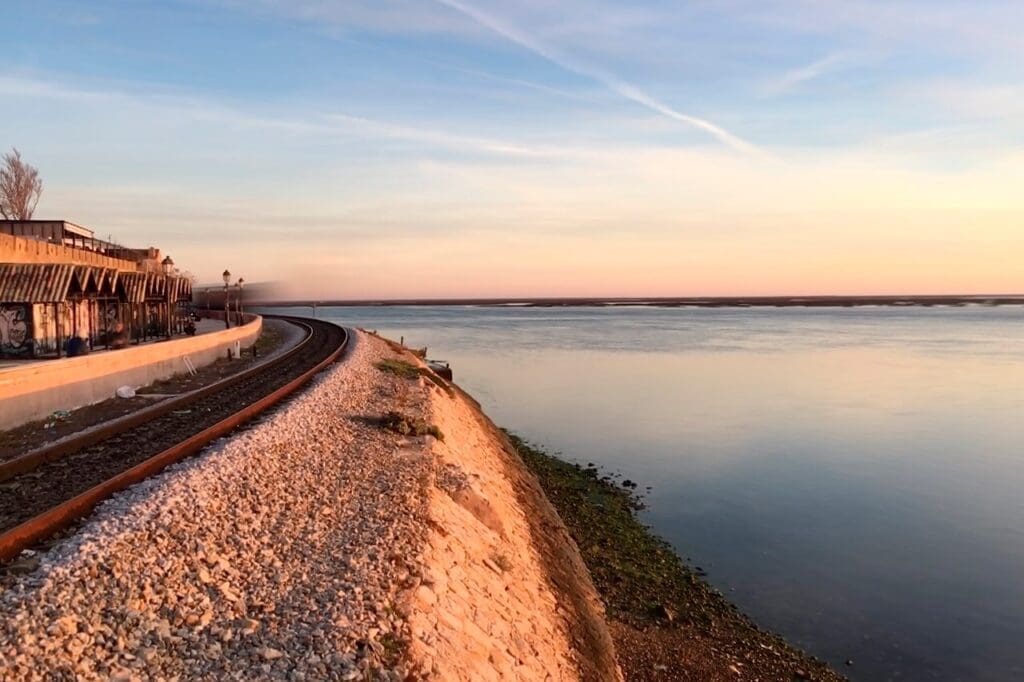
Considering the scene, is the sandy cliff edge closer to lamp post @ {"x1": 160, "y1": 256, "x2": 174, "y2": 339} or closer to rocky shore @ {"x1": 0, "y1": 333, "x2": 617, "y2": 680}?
rocky shore @ {"x1": 0, "y1": 333, "x2": 617, "y2": 680}

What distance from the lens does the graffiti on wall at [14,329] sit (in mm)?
25016

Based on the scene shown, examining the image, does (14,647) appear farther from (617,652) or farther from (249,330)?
(249,330)

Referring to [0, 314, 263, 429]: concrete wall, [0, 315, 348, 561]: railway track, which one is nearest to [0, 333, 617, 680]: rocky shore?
[0, 315, 348, 561]: railway track

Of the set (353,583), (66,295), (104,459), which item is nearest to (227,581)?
(353,583)

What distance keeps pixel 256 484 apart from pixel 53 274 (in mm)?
19792

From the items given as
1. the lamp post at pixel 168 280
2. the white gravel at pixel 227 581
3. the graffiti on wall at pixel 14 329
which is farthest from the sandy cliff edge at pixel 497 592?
the lamp post at pixel 168 280

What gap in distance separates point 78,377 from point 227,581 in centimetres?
1445

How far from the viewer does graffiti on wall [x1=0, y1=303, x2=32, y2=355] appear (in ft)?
82.1

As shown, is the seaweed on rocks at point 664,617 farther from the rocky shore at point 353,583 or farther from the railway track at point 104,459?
the railway track at point 104,459

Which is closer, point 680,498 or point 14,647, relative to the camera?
point 14,647

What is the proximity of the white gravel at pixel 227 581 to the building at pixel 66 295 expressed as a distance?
17945mm

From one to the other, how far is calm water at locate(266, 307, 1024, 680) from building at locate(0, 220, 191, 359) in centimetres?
1836

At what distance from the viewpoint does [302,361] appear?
3222cm

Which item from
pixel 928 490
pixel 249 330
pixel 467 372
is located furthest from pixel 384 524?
pixel 467 372
